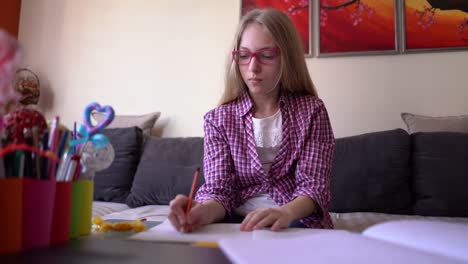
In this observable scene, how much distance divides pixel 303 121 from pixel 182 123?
119cm

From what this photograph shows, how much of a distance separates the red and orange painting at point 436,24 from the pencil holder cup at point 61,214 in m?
1.79

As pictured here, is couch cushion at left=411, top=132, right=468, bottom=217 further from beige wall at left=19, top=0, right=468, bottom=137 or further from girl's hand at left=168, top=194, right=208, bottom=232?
girl's hand at left=168, top=194, right=208, bottom=232

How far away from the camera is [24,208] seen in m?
0.44

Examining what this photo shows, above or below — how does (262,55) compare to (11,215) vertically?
above

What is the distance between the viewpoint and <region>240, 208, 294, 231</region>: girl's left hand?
619 millimetres

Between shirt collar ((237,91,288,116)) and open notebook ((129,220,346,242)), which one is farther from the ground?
shirt collar ((237,91,288,116))

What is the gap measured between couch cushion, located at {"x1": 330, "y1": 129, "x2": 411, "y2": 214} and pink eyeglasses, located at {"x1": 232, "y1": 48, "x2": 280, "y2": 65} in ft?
2.26

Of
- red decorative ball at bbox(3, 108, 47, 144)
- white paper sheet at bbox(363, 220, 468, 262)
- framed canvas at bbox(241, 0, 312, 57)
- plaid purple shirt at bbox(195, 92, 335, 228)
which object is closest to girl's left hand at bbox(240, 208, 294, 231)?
white paper sheet at bbox(363, 220, 468, 262)

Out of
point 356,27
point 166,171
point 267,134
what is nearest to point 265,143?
point 267,134

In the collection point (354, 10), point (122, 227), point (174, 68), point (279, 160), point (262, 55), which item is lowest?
point (122, 227)

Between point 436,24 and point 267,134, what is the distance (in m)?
1.29

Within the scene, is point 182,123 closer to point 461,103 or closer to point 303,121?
point 303,121

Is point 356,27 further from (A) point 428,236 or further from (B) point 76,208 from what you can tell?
(B) point 76,208

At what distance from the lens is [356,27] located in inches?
73.9
